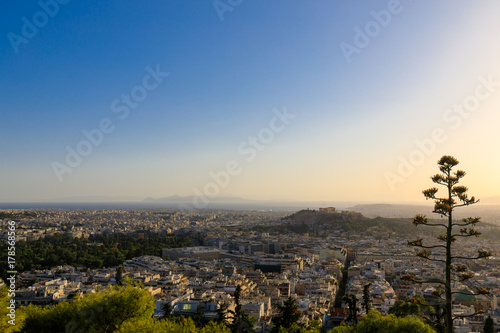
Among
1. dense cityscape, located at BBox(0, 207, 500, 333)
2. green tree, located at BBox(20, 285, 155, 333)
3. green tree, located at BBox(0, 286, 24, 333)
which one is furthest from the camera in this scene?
dense cityscape, located at BBox(0, 207, 500, 333)

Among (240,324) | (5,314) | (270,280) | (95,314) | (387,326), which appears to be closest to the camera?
(5,314)

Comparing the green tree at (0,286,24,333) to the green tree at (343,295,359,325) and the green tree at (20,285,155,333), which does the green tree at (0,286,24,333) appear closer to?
the green tree at (20,285,155,333)

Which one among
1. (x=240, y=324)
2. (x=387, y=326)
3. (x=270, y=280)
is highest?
(x=387, y=326)

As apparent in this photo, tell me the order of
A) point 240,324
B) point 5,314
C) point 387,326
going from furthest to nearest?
point 240,324, point 387,326, point 5,314

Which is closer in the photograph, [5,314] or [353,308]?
[5,314]

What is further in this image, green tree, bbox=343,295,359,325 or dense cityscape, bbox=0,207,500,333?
dense cityscape, bbox=0,207,500,333

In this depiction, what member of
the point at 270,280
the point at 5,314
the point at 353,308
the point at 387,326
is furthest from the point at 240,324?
the point at 270,280

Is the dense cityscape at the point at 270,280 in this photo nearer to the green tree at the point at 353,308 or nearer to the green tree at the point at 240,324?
the green tree at the point at 240,324

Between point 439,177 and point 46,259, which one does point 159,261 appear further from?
point 439,177

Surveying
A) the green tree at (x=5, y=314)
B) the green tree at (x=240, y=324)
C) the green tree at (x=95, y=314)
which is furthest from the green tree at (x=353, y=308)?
the green tree at (x=5, y=314)

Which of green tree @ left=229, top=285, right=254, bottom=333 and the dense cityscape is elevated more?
green tree @ left=229, top=285, right=254, bottom=333

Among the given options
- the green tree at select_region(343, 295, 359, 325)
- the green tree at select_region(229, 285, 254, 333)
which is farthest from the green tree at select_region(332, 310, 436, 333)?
the green tree at select_region(229, 285, 254, 333)

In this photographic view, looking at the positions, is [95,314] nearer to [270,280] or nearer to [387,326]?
[387,326]
